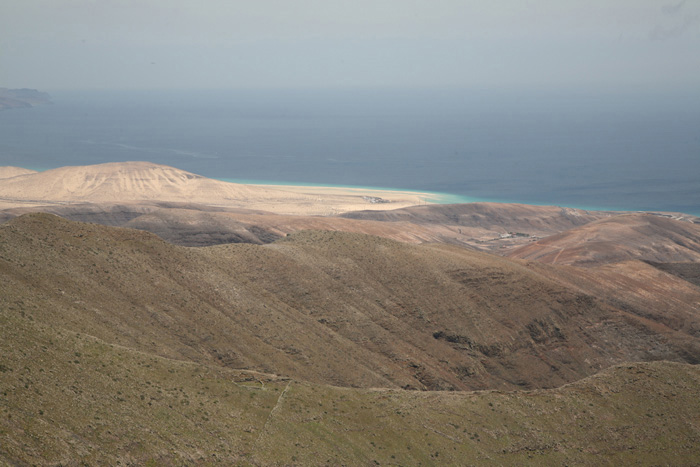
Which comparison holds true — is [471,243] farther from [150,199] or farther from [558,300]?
[150,199]

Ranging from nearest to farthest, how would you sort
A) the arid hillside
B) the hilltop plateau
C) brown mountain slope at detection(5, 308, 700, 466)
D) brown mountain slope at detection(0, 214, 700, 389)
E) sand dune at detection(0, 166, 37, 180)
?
brown mountain slope at detection(5, 308, 700, 466), the arid hillside, the hilltop plateau, brown mountain slope at detection(0, 214, 700, 389), sand dune at detection(0, 166, 37, 180)

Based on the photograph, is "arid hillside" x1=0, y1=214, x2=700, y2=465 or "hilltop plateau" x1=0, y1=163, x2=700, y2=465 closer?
"arid hillside" x1=0, y1=214, x2=700, y2=465

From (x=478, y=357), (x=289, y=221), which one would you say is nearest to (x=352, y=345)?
(x=478, y=357)

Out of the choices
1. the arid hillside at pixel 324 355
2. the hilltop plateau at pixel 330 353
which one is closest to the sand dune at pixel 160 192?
the hilltop plateau at pixel 330 353

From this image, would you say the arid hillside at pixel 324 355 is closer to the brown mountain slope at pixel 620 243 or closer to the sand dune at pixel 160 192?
the brown mountain slope at pixel 620 243

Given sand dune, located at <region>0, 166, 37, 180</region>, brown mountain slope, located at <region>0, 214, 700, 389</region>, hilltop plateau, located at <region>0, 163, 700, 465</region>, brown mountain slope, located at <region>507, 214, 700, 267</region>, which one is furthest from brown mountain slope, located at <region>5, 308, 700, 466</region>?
sand dune, located at <region>0, 166, 37, 180</region>

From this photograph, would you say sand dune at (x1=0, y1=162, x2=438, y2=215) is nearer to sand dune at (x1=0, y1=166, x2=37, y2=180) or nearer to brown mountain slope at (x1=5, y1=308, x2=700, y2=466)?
sand dune at (x1=0, y1=166, x2=37, y2=180)

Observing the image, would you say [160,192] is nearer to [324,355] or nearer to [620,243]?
[620,243]
